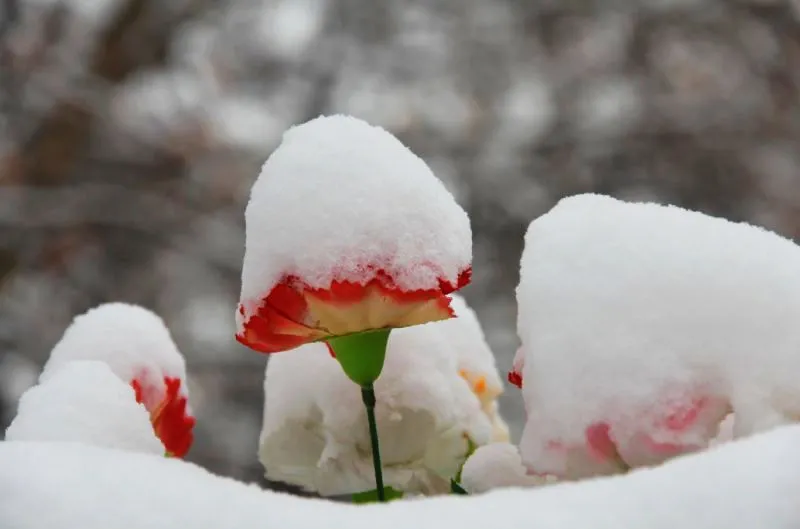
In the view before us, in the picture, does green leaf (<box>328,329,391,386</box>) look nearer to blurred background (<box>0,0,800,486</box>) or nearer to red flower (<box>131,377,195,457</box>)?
red flower (<box>131,377,195,457</box>)

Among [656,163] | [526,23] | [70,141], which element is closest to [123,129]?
[70,141]

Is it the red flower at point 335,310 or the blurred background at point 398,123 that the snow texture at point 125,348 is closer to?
the red flower at point 335,310

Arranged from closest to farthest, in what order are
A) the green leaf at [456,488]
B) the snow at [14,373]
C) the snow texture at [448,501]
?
1. the snow texture at [448,501]
2. the green leaf at [456,488]
3. the snow at [14,373]

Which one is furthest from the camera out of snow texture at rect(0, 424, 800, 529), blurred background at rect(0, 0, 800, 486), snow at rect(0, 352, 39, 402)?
blurred background at rect(0, 0, 800, 486)

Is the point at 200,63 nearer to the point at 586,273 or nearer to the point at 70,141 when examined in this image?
the point at 70,141

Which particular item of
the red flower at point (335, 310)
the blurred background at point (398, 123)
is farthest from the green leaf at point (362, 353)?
the blurred background at point (398, 123)

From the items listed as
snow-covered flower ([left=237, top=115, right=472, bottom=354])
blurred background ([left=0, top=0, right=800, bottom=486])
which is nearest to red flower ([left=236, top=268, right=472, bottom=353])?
snow-covered flower ([left=237, top=115, right=472, bottom=354])
